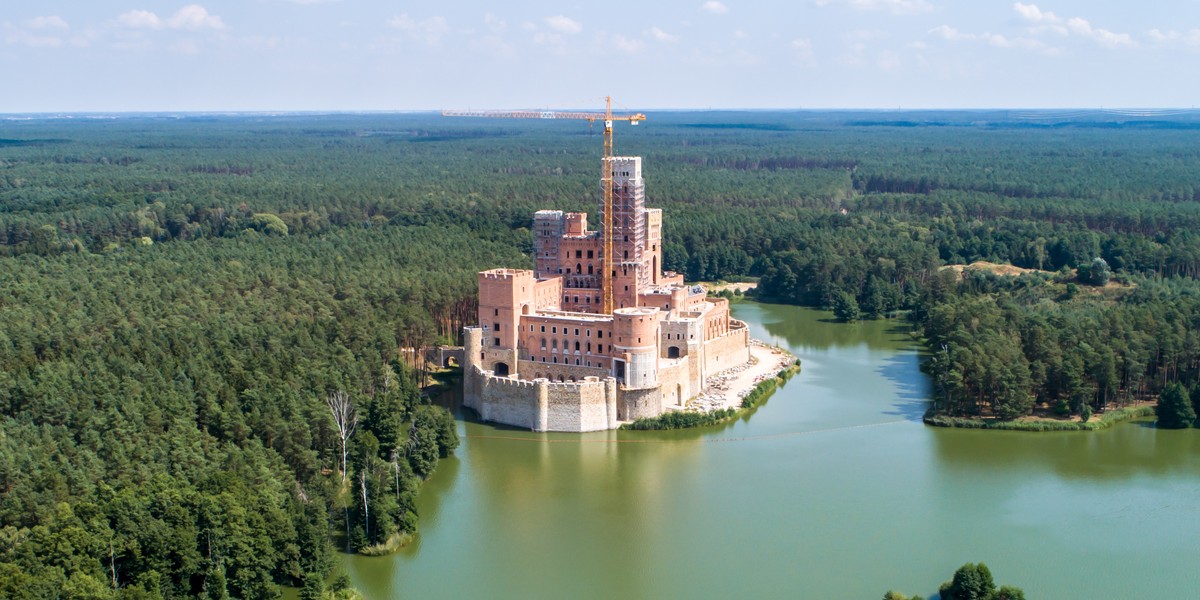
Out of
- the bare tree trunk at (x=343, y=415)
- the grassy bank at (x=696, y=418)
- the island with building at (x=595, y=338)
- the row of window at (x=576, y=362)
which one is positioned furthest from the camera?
the row of window at (x=576, y=362)

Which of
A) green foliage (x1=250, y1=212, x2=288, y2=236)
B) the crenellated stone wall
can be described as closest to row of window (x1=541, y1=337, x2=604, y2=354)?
the crenellated stone wall

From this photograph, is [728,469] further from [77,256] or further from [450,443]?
[77,256]

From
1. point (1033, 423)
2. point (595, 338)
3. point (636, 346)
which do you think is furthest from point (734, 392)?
point (1033, 423)

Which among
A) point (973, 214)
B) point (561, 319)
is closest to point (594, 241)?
point (561, 319)

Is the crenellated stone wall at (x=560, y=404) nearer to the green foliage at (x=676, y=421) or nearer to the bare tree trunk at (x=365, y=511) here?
the green foliage at (x=676, y=421)

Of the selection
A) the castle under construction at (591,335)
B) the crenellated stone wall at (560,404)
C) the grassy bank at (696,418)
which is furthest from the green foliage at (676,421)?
the crenellated stone wall at (560,404)
